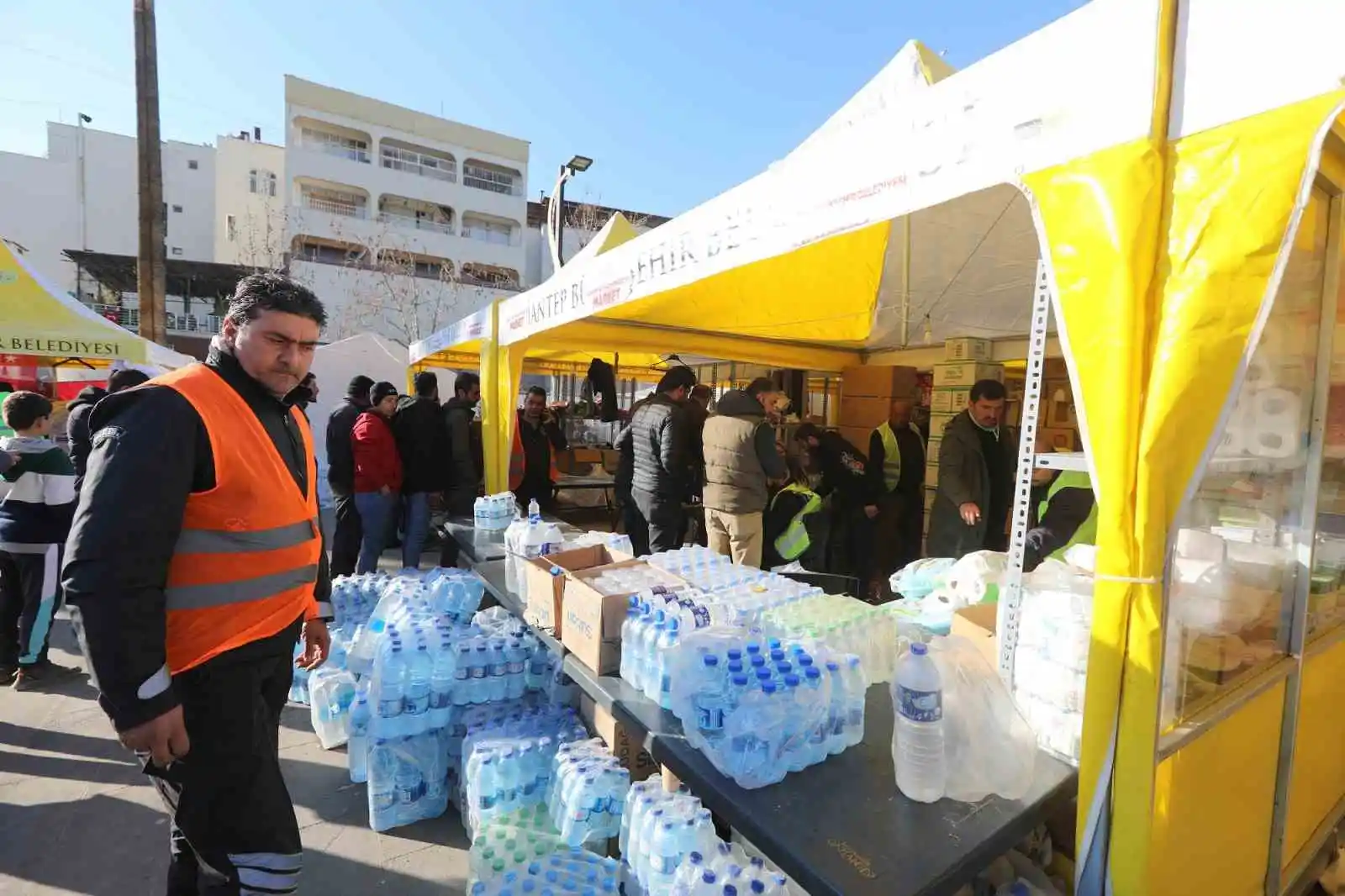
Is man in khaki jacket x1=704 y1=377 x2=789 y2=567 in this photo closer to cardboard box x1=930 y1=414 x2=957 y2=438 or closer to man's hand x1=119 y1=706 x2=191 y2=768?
cardboard box x1=930 y1=414 x2=957 y2=438

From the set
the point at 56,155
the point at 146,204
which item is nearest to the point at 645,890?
the point at 146,204

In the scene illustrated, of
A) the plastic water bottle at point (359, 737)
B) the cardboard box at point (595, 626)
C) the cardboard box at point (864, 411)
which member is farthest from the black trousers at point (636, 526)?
the cardboard box at point (595, 626)

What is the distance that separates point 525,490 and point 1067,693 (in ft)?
17.5

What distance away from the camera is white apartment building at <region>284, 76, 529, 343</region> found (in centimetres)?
2598

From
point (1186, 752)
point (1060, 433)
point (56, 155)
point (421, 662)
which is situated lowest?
point (421, 662)

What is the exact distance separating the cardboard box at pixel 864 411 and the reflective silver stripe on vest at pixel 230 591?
5.76m

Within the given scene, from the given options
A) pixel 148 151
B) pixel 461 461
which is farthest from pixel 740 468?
pixel 148 151

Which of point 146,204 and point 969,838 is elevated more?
point 146,204

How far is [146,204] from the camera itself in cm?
843

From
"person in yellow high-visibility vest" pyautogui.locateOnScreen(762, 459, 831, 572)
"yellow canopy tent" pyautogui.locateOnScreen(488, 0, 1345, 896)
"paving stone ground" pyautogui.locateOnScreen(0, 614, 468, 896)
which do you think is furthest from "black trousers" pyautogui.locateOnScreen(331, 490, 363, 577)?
"yellow canopy tent" pyautogui.locateOnScreen(488, 0, 1345, 896)

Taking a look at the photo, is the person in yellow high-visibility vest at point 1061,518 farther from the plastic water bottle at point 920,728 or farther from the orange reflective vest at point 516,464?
the orange reflective vest at point 516,464

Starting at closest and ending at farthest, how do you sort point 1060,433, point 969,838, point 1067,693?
point 969,838 → point 1067,693 → point 1060,433

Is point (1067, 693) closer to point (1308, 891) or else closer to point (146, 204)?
point (1308, 891)

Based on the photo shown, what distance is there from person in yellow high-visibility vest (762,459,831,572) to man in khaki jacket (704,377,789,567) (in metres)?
0.42
